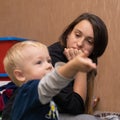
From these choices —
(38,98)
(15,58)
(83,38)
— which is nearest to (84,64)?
(38,98)

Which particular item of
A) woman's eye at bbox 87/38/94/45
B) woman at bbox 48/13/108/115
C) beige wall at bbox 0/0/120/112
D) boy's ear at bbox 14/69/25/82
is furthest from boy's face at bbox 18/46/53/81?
beige wall at bbox 0/0/120/112

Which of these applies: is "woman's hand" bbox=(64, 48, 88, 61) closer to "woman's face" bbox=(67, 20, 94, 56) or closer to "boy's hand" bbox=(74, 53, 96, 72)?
"woman's face" bbox=(67, 20, 94, 56)

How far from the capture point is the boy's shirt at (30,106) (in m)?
0.82

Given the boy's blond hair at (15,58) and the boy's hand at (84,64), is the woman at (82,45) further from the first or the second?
the boy's hand at (84,64)

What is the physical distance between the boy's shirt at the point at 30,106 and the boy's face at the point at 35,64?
2.8 inches

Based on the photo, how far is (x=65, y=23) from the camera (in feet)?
6.13

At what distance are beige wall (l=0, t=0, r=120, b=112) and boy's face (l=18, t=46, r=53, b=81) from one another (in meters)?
0.88

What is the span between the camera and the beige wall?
1757 mm

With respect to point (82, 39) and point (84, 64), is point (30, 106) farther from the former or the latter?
point (82, 39)

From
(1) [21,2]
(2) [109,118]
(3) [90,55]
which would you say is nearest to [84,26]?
(3) [90,55]

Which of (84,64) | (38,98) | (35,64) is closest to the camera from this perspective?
(84,64)

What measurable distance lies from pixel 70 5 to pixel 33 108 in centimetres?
110

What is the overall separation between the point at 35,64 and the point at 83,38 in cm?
35

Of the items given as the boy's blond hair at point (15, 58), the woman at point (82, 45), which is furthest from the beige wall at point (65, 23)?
the boy's blond hair at point (15, 58)
